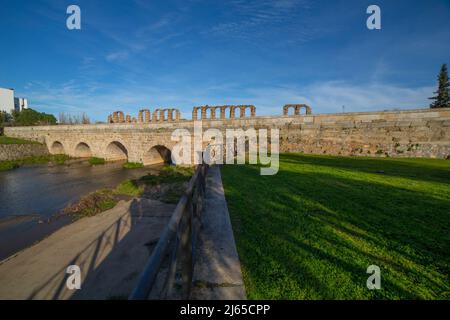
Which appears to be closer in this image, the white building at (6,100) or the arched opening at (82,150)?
the arched opening at (82,150)

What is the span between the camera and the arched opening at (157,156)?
22094mm

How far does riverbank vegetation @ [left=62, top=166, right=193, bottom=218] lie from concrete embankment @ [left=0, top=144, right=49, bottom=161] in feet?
84.6

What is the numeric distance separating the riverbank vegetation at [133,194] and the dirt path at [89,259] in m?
1.46

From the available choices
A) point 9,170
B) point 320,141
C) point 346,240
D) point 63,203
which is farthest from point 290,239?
point 9,170

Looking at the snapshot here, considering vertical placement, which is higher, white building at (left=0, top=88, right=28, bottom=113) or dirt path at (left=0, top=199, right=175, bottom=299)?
white building at (left=0, top=88, right=28, bottom=113)

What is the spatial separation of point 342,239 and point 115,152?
28.7 meters

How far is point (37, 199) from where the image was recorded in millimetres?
12578

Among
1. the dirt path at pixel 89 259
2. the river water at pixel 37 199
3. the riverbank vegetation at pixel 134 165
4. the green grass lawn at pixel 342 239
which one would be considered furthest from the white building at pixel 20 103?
the green grass lawn at pixel 342 239

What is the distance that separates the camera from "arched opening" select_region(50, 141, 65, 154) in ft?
107

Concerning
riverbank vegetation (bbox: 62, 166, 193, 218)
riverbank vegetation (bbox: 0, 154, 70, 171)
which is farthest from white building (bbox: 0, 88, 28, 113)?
riverbank vegetation (bbox: 62, 166, 193, 218)

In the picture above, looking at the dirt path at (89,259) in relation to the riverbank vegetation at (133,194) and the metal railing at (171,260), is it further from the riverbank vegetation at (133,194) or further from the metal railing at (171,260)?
the metal railing at (171,260)

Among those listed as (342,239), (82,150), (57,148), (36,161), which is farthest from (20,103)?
(342,239)

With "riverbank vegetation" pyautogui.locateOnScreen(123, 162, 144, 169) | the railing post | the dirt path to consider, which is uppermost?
the railing post

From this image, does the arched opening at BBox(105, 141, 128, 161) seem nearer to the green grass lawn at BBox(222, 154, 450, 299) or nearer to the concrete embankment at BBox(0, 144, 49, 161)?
the concrete embankment at BBox(0, 144, 49, 161)
